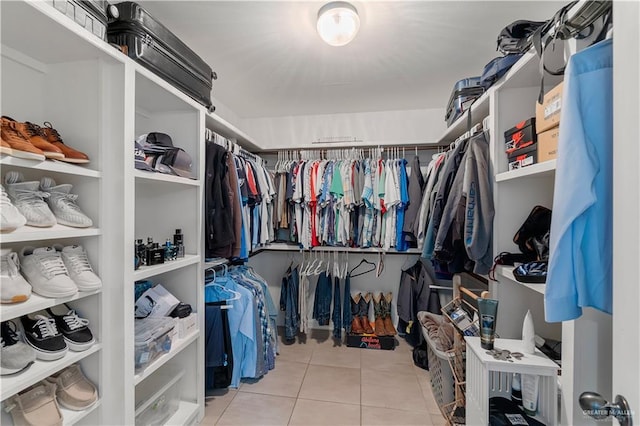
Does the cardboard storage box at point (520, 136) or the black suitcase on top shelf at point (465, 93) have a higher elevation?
the black suitcase on top shelf at point (465, 93)

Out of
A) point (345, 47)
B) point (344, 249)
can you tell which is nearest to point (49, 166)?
point (345, 47)

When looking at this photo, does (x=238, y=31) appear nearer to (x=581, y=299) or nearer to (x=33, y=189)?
(x=33, y=189)

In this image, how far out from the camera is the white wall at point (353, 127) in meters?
2.83

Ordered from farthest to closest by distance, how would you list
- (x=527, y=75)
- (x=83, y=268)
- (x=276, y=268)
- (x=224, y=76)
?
(x=276, y=268) → (x=224, y=76) → (x=527, y=75) → (x=83, y=268)

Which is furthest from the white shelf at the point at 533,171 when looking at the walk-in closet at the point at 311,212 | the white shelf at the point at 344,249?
the white shelf at the point at 344,249

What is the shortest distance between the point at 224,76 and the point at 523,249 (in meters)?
2.33

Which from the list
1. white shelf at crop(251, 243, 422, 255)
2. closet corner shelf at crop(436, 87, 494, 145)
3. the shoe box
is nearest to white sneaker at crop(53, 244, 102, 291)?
white shelf at crop(251, 243, 422, 255)

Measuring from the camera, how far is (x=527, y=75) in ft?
4.11

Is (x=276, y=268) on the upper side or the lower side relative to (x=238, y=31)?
lower

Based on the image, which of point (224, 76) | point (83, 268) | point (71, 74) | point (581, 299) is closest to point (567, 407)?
point (581, 299)

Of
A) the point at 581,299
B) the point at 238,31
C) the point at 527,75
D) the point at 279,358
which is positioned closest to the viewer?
the point at 581,299

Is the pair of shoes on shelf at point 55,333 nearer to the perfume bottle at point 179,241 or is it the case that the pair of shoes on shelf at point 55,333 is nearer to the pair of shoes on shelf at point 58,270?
the pair of shoes on shelf at point 58,270

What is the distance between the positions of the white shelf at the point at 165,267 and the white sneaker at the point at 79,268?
0.14 m

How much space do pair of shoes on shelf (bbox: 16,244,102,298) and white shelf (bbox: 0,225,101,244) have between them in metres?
0.09
